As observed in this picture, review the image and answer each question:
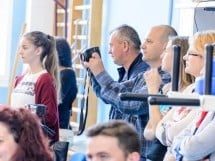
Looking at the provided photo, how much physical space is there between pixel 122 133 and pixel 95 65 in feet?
2.78

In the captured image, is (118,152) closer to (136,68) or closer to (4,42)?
(136,68)

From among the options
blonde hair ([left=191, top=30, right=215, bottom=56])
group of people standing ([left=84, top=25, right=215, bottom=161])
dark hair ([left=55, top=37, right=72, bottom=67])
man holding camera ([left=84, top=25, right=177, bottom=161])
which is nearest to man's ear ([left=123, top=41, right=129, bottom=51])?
group of people standing ([left=84, top=25, right=215, bottom=161])

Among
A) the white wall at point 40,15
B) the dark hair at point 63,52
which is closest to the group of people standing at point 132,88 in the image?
the dark hair at point 63,52

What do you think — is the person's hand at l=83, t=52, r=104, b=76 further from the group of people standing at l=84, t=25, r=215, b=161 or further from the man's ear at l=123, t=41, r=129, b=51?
the man's ear at l=123, t=41, r=129, b=51

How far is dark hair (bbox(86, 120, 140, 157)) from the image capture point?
2.15 metres

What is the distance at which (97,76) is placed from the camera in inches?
116

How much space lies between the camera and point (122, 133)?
2.17 meters

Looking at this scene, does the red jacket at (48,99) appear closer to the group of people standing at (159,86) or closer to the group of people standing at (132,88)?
the group of people standing at (132,88)

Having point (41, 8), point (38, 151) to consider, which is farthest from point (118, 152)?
point (41, 8)

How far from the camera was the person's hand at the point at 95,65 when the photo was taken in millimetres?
2955

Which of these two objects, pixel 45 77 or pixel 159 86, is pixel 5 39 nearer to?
pixel 45 77

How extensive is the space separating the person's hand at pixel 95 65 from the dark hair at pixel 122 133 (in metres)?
0.77

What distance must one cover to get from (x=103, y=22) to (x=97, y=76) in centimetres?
181

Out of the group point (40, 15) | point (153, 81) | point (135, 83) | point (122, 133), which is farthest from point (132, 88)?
point (40, 15)
